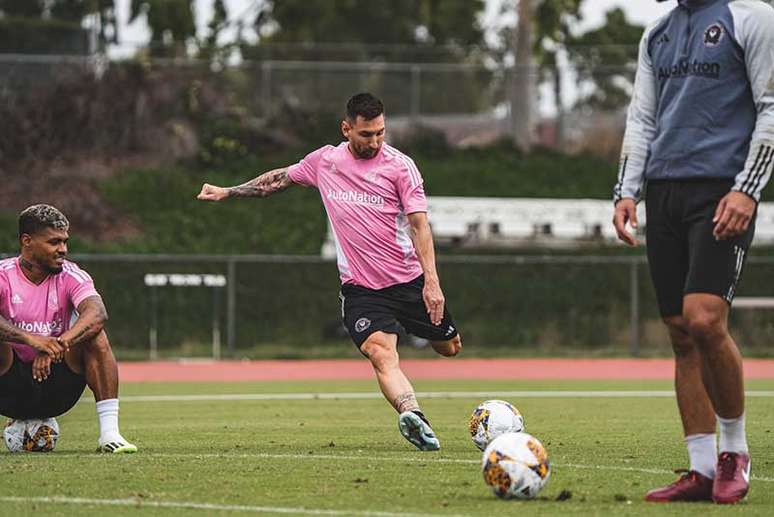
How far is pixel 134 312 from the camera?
88.0 ft

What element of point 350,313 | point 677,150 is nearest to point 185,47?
point 350,313

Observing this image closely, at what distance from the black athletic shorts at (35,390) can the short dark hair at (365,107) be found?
2482 millimetres

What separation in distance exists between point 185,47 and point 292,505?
3284cm

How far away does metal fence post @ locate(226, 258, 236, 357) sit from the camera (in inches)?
1046

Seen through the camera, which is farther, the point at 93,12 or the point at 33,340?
the point at 93,12

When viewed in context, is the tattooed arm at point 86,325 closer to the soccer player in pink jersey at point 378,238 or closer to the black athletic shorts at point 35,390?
the black athletic shorts at point 35,390

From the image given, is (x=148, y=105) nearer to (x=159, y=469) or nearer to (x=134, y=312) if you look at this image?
(x=134, y=312)

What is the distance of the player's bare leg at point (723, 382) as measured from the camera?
6.93 m

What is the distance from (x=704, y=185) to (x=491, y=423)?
3.27 m

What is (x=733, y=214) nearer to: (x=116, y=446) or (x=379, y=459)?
(x=379, y=459)

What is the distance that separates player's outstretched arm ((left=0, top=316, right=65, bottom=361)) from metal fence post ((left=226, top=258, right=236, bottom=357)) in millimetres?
17139

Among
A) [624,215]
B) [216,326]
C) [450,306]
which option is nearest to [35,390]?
[624,215]

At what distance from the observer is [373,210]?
10.5 m

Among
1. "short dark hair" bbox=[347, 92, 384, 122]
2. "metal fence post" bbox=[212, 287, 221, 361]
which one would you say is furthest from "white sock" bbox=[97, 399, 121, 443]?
"metal fence post" bbox=[212, 287, 221, 361]
